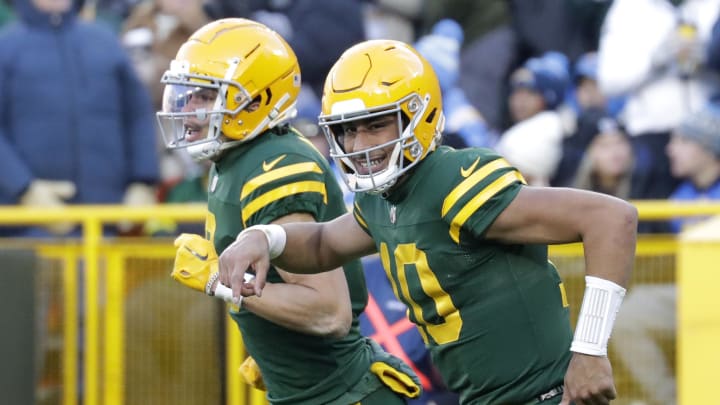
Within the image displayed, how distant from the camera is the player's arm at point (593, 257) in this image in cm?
359

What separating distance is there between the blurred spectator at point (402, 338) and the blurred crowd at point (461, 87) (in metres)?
1.51

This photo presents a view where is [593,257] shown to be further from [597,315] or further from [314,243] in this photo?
[314,243]

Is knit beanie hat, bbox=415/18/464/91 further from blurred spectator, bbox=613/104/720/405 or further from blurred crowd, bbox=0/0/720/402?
blurred spectator, bbox=613/104/720/405

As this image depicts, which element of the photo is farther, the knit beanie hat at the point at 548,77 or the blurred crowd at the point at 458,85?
the knit beanie hat at the point at 548,77

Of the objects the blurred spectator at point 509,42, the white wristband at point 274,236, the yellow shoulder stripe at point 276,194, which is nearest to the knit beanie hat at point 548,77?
the blurred spectator at point 509,42

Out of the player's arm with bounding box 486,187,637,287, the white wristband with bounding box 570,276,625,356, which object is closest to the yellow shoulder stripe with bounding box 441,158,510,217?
the player's arm with bounding box 486,187,637,287

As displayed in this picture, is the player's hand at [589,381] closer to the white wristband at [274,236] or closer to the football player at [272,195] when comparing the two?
the white wristband at [274,236]

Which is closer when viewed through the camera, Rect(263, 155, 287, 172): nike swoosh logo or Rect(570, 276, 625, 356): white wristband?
Rect(570, 276, 625, 356): white wristband

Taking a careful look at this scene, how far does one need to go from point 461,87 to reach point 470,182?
4.66 m

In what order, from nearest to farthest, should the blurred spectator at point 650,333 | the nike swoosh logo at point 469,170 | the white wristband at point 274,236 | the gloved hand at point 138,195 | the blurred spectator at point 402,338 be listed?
the nike swoosh logo at point 469,170, the white wristband at point 274,236, the blurred spectator at point 402,338, the blurred spectator at point 650,333, the gloved hand at point 138,195

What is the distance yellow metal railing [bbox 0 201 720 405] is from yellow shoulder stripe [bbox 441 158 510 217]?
116 inches

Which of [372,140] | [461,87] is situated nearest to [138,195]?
[461,87]

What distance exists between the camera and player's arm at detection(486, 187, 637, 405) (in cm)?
359

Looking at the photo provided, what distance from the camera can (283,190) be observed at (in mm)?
4539
